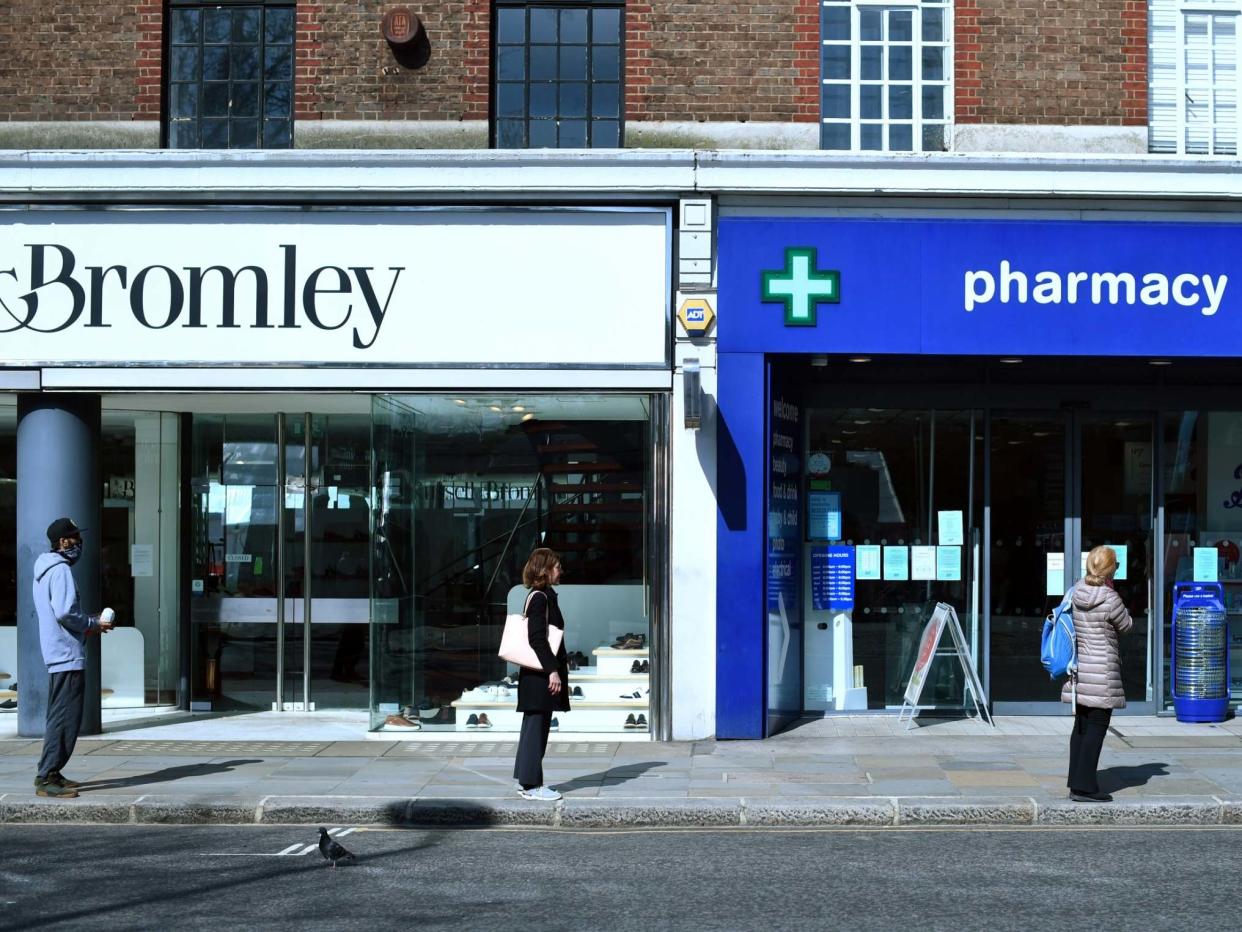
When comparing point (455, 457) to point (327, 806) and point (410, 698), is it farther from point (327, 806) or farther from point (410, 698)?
point (327, 806)

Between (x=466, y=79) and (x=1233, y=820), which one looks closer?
(x=1233, y=820)

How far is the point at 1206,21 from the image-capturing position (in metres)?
13.1

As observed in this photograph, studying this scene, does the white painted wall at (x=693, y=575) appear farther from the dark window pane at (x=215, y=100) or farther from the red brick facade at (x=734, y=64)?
the dark window pane at (x=215, y=100)

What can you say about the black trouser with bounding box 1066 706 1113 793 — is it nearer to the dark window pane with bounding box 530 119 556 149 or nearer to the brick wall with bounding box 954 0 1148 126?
the brick wall with bounding box 954 0 1148 126

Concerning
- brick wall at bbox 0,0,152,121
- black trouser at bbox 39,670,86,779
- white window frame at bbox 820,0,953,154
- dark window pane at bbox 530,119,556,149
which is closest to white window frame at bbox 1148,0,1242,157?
white window frame at bbox 820,0,953,154

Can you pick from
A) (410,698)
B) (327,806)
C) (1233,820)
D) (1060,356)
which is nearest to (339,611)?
(410,698)

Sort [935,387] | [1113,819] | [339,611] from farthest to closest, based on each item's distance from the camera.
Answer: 1. [339,611]
2. [935,387]
3. [1113,819]

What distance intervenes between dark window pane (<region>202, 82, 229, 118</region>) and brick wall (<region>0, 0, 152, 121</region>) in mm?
412

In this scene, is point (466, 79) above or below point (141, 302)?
above

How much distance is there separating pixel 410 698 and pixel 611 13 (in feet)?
20.2

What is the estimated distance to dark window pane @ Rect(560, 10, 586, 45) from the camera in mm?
13125

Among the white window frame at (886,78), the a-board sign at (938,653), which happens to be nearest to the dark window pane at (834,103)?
the white window frame at (886,78)

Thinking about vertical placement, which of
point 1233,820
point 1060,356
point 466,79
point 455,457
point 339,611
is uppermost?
point 466,79

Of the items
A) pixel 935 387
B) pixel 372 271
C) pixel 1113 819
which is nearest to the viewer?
pixel 1113 819
